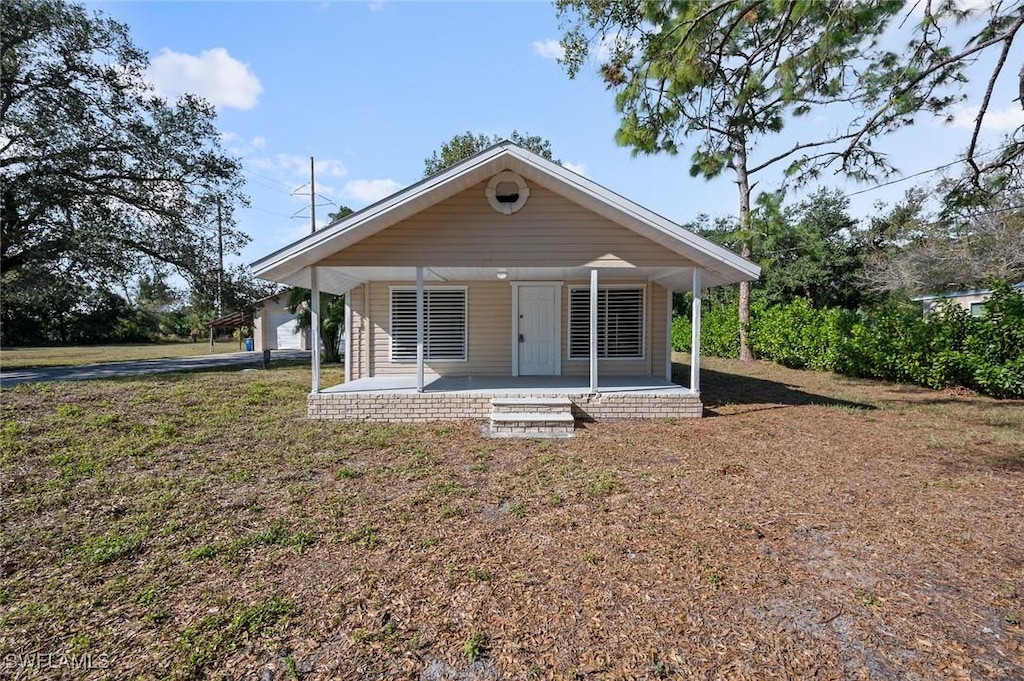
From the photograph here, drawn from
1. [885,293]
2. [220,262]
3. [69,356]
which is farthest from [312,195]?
[885,293]

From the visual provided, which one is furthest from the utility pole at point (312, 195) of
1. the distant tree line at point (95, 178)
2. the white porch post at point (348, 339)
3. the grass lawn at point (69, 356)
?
the white porch post at point (348, 339)

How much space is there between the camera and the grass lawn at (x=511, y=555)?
2.47 m

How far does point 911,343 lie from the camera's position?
1130cm

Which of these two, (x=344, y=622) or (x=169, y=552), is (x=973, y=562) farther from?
(x=169, y=552)

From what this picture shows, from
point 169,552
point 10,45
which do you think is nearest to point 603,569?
point 169,552

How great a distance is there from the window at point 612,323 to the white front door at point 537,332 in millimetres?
458

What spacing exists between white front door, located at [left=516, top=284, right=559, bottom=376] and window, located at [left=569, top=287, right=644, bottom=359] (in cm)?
46

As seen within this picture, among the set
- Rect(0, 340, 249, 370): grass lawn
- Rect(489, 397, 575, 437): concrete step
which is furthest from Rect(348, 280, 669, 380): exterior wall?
Rect(0, 340, 249, 370): grass lawn

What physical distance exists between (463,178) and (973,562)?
289 inches

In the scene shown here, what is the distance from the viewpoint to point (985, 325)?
31.3 ft

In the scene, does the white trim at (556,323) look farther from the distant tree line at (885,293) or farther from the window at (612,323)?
the distant tree line at (885,293)

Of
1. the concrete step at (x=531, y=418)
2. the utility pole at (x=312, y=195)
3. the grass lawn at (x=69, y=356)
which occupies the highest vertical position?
the utility pole at (x=312, y=195)

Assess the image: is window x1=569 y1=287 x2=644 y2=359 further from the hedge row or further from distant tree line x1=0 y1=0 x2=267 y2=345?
distant tree line x1=0 y1=0 x2=267 y2=345

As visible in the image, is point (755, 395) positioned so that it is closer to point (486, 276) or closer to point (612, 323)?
point (612, 323)
